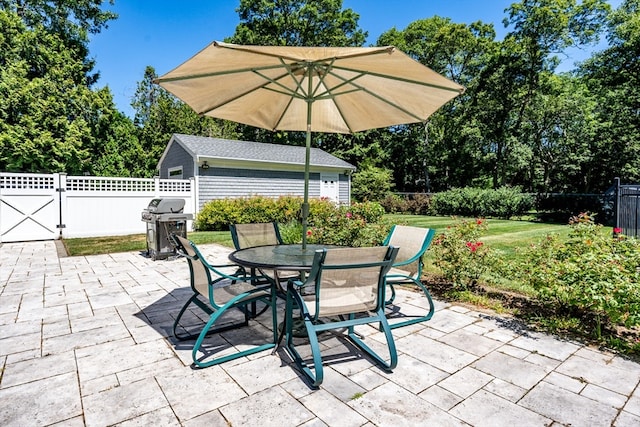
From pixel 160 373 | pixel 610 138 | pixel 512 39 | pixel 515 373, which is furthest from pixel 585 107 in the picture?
pixel 160 373

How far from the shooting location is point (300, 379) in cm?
231

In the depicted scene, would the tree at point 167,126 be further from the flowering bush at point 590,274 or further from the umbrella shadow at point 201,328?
the flowering bush at point 590,274

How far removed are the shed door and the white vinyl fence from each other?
688 centimetres

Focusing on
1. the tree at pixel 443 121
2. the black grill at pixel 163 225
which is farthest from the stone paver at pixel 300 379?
the tree at pixel 443 121

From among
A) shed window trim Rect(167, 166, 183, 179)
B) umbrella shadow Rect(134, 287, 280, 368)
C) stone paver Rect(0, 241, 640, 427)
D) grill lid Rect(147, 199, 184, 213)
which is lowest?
umbrella shadow Rect(134, 287, 280, 368)

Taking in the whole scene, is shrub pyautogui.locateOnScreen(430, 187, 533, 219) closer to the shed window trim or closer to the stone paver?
the shed window trim

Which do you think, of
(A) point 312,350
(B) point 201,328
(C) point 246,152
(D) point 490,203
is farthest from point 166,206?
(D) point 490,203

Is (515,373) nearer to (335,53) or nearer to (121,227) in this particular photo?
(335,53)

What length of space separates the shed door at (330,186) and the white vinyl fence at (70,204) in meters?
6.88

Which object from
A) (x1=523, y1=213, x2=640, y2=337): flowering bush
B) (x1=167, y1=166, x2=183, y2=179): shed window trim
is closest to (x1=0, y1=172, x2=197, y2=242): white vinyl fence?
(x1=167, y1=166, x2=183, y2=179): shed window trim

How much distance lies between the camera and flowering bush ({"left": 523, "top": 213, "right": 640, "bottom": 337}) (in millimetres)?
2676

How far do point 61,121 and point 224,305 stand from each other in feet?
57.8

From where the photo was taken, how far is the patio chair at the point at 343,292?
2.27 meters

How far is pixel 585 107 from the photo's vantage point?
62.3 feet
